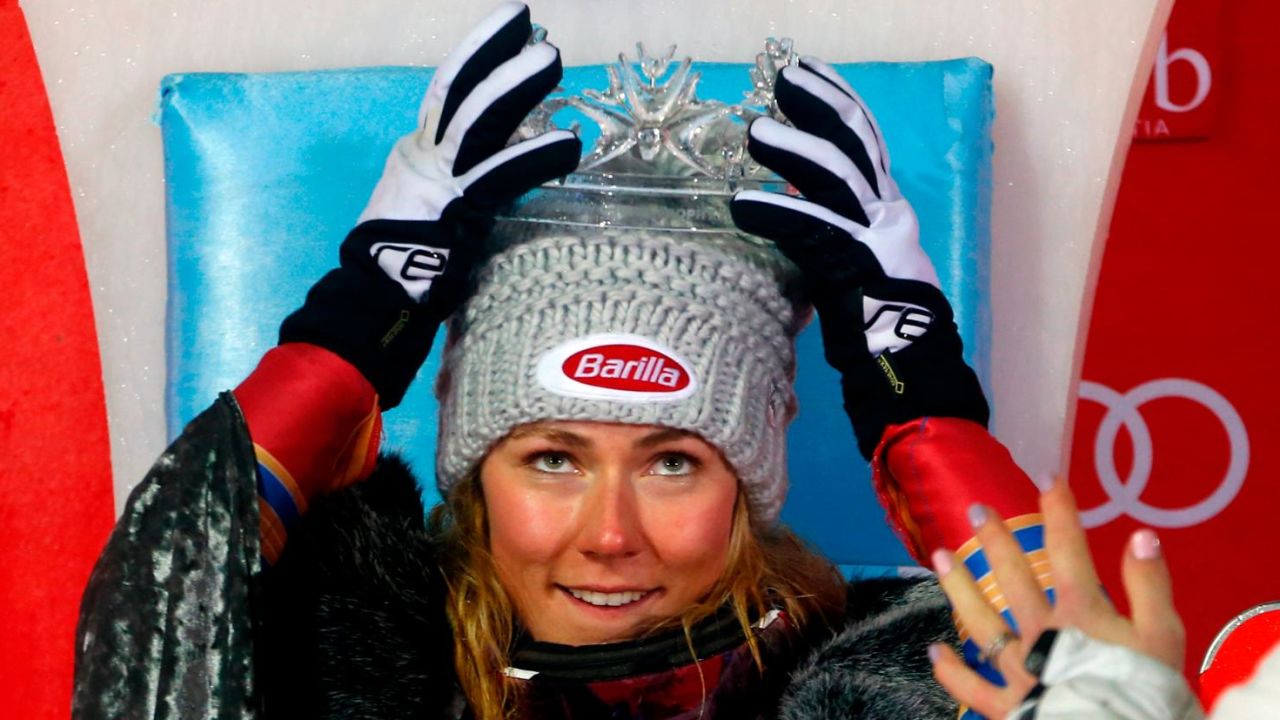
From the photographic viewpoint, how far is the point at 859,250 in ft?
3.99

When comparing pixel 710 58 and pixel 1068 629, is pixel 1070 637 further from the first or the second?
pixel 710 58

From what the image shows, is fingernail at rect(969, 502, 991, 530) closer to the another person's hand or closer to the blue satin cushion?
the another person's hand

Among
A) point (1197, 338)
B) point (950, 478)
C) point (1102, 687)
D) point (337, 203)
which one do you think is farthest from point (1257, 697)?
point (337, 203)

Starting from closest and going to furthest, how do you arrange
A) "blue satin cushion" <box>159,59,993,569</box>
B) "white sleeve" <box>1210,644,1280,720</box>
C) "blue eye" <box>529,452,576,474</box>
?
"white sleeve" <box>1210,644,1280,720</box> → "blue eye" <box>529,452,576,474</box> → "blue satin cushion" <box>159,59,993,569</box>

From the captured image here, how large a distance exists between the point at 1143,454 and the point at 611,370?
76 cm

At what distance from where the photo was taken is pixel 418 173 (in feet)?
4.09

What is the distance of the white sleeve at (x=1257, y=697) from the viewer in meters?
0.67

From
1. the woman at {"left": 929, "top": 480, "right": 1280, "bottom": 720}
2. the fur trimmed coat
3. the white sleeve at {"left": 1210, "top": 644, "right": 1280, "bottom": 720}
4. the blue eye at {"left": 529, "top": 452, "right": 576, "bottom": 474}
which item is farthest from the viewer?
the blue eye at {"left": 529, "top": 452, "right": 576, "bottom": 474}

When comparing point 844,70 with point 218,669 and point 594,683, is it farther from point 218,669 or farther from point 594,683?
point 218,669

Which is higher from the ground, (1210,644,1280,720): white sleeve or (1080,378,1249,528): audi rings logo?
(1210,644,1280,720): white sleeve

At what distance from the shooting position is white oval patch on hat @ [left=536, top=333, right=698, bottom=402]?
114cm

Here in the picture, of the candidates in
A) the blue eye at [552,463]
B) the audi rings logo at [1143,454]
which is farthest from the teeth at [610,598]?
the audi rings logo at [1143,454]

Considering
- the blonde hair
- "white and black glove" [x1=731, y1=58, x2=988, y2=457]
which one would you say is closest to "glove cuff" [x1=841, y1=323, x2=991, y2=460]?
"white and black glove" [x1=731, y1=58, x2=988, y2=457]

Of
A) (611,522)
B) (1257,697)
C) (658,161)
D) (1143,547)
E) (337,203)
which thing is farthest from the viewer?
(337,203)
